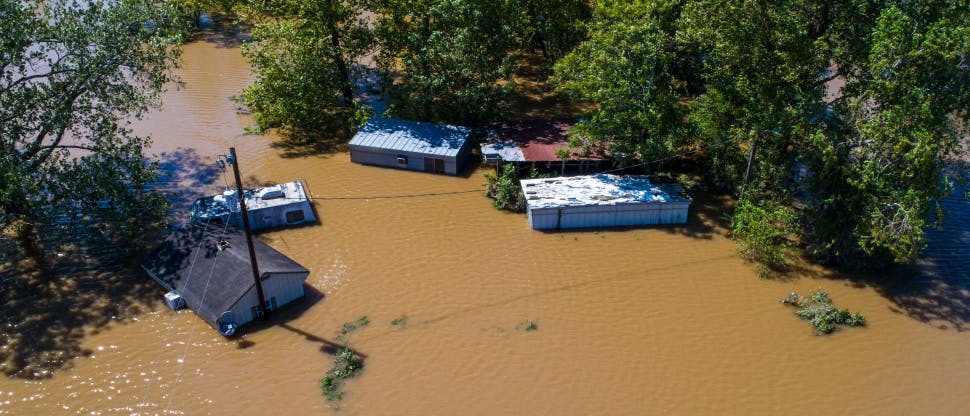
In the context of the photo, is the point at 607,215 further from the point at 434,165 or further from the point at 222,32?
the point at 222,32

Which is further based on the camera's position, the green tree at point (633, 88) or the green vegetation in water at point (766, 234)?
the green tree at point (633, 88)

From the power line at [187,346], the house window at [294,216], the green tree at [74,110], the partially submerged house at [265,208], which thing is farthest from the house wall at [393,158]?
the green tree at [74,110]

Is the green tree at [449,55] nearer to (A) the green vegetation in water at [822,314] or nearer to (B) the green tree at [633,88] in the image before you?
(B) the green tree at [633,88]

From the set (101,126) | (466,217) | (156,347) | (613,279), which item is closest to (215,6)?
(101,126)

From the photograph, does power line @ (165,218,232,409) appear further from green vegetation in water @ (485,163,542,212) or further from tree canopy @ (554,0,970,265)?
tree canopy @ (554,0,970,265)

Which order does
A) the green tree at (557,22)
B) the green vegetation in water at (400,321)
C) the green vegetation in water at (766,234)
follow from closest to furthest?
the green vegetation in water at (400,321) < the green vegetation in water at (766,234) < the green tree at (557,22)

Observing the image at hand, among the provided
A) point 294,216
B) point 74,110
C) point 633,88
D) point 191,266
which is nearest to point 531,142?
point 633,88
